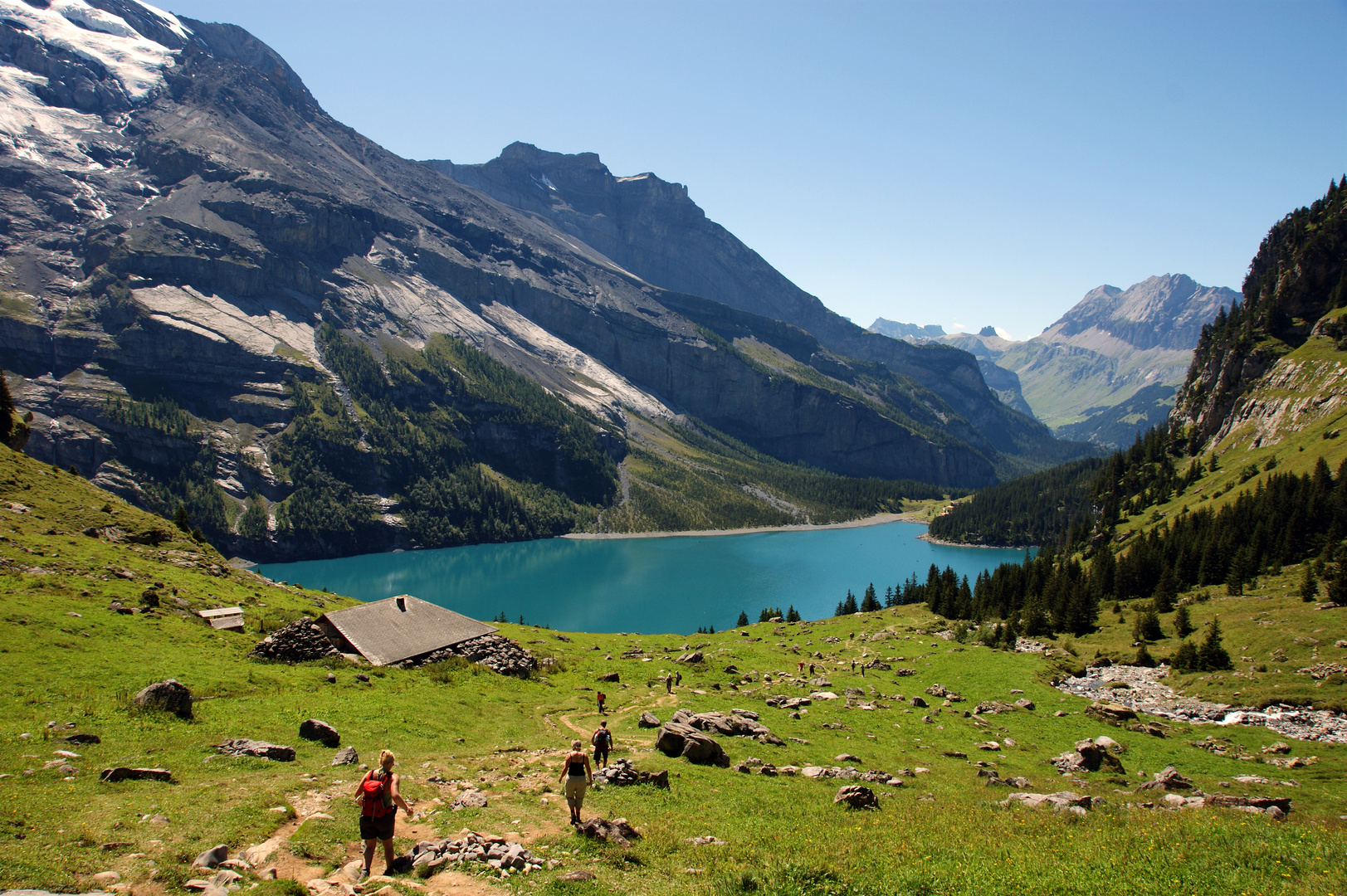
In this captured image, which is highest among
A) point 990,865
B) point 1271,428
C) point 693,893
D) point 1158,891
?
point 1271,428

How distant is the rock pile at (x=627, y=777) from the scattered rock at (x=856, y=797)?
509 cm

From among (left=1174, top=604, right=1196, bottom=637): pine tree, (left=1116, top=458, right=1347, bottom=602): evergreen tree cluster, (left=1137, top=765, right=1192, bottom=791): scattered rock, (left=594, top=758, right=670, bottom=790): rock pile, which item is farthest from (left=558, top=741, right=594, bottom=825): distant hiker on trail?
(left=1116, top=458, right=1347, bottom=602): evergreen tree cluster

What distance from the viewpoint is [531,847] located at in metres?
15.0

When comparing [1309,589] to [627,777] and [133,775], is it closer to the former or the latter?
[627,777]

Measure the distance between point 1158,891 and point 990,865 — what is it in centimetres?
284

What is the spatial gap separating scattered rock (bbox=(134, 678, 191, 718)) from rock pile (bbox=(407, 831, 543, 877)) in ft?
42.0

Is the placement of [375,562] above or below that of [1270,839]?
below

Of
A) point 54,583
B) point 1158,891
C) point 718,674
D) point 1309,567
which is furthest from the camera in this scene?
point 1309,567

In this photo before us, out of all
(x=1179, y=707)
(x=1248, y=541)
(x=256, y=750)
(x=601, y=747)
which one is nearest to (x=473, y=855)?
(x=601, y=747)

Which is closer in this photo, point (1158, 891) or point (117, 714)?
point (1158, 891)

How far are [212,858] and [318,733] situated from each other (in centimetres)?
1024

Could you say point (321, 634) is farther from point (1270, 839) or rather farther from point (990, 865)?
point (1270, 839)

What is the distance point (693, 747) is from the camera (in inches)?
930

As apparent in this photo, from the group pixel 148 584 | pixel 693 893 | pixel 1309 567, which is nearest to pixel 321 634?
pixel 148 584
